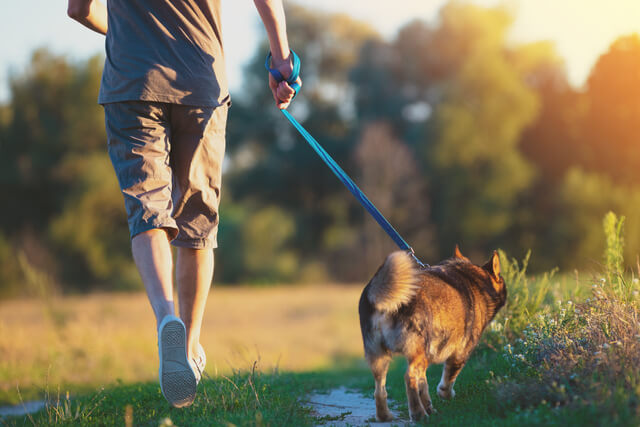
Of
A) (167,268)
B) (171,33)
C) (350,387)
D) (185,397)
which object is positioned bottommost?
(350,387)

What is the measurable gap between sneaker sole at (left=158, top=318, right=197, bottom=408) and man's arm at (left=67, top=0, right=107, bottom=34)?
1774 mm

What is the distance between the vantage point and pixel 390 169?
21.2 m

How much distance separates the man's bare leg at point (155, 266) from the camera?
2.55m

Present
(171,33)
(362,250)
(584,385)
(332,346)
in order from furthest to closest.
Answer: (362,250) → (332,346) → (171,33) → (584,385)

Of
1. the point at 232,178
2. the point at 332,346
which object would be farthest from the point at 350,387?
the point at 232,178

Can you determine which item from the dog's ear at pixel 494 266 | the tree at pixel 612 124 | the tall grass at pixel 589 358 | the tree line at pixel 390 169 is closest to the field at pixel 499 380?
the tall grass at pixel 589 358

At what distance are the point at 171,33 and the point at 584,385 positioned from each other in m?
2.39

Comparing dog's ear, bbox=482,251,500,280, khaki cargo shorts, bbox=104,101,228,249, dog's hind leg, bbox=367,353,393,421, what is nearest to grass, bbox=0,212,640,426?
dog's hind leg, bbox=367,353,393,421

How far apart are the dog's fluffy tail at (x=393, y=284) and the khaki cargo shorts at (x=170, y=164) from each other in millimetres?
977

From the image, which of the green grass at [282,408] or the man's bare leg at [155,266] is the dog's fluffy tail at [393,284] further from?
the man's bare leg at [155,266]

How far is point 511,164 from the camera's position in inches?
808

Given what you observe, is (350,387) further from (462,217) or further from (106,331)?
(462,217)

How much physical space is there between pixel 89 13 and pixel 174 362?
193 centimetres

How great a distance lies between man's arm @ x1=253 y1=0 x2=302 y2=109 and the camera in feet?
9.31
